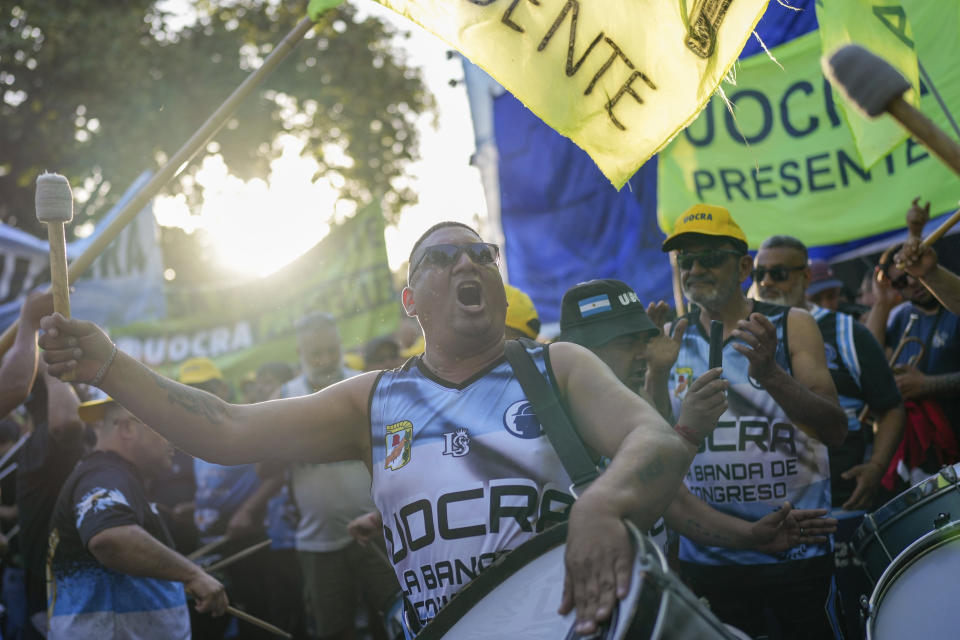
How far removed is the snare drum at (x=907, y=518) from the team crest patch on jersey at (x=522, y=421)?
1.37 m

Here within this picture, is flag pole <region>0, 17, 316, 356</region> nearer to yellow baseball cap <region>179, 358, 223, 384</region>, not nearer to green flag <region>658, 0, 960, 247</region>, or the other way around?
green flag <region>658, 0, 960, 247</region>

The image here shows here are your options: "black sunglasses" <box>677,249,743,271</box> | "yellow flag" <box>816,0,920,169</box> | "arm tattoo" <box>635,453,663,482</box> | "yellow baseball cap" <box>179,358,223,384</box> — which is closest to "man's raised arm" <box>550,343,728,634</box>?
"arm tattoo" <box>635,453,663,482</box>

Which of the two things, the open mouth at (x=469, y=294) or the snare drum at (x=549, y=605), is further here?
the open mouth at (x=469, y=294)

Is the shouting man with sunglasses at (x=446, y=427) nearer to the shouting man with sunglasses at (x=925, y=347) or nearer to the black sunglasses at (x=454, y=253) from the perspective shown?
the black sunglasses at (x=454, y=253)

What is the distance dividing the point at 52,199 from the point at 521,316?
2.39 metres

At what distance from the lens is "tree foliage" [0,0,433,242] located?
18594mm

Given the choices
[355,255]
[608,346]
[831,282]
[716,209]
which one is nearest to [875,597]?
[608,346]

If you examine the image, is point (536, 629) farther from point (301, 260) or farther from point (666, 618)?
point (301, 260)

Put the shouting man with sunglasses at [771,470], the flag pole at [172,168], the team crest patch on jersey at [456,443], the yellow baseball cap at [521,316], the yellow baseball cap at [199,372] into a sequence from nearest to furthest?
the team crest patch on jersey at [456,443] < the flag pole at [172,168] < the shouting man with sunglasses at [771,470] < the yellow baseball cap at [521,316] < the yellow baseball cap at [199,372]

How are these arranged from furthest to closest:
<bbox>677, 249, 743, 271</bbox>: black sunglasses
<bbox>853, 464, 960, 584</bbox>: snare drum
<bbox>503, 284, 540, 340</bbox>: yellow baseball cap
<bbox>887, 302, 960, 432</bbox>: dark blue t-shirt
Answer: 1. <bbox>887, 302, 960, 432</bbox>: dark blue t-shirt
2. <bbox>503, 284, 540, 340</bbox>: yellow baseball cap
3. <bbox>677, 249, 743, 271</bbox>: black sunglasses
4. <bbox>853, 464, 960, 584</bbox>: snare drum

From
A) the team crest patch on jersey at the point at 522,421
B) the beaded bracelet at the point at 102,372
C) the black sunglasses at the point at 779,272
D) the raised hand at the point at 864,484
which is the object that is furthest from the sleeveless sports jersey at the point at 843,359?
the beaded bracelet at the point at 102,372

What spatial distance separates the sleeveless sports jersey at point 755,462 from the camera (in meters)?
3.64

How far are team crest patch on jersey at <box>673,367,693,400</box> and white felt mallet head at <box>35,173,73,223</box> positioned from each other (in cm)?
256

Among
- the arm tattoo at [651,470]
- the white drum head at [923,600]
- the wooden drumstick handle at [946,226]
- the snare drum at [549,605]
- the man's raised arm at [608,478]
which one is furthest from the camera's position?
the wooden drumstick handle at [946,226]
